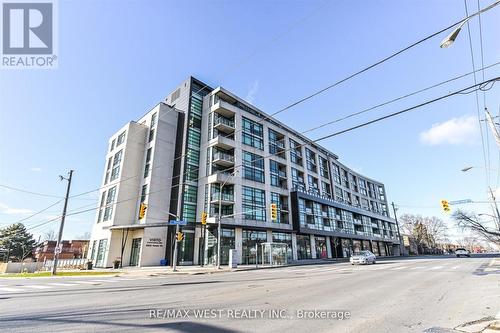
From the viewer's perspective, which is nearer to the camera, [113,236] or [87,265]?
[87,265]

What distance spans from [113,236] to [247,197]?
1907 centimetres

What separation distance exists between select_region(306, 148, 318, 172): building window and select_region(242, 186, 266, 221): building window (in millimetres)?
17753

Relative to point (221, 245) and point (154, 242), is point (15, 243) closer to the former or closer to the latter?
point (154, 242)

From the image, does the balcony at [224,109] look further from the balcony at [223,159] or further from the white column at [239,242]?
the white column at [239,242]

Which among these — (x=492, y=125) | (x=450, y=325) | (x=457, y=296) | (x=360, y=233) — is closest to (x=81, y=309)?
(x=450, y=325)

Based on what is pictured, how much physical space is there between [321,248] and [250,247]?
19.1m

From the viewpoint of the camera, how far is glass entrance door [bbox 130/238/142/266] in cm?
3434

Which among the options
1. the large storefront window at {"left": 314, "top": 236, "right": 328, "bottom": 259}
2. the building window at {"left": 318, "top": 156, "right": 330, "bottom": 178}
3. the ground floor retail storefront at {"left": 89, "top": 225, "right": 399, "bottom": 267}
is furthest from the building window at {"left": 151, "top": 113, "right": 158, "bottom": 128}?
the building window at {"left": 318, "top": 156, "right": 330, "bottom": 178}

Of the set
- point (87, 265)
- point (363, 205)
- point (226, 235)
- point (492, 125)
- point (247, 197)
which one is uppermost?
point (363, 205)

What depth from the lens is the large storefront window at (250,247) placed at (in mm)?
35844

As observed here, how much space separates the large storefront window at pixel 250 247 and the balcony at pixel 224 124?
50.2 ft

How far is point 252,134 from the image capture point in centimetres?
4306

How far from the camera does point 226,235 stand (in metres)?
34.9

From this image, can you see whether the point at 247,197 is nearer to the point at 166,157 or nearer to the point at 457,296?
the point at 166,157
